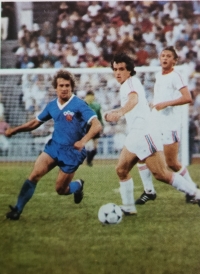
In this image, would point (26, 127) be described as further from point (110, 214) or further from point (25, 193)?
point (110, 214)

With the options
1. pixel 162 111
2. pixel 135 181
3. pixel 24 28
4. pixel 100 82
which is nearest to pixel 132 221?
pixel 135 181

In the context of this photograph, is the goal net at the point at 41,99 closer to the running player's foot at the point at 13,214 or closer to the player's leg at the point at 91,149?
the player's leg at the point at 91,149

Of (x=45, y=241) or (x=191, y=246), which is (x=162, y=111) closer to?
(x=191, y=246)

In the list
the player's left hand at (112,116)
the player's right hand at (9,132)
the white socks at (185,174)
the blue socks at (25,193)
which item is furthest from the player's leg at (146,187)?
the player's right hand at (9,132)

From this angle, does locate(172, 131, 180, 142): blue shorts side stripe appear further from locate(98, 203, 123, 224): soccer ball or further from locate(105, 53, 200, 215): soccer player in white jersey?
locate(98, 203, 123, 224): soccer ball

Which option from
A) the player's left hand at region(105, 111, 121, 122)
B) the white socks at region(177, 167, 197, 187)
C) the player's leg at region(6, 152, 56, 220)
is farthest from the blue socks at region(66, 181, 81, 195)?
the white socks at region(177, 167, 197, 187)
